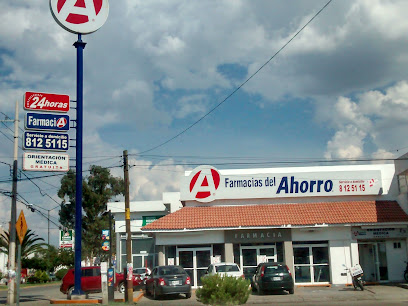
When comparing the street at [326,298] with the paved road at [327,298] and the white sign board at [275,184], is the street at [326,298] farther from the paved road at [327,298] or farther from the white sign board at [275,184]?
the white sign board at [275,184]

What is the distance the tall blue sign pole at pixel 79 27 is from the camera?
76.1 ft

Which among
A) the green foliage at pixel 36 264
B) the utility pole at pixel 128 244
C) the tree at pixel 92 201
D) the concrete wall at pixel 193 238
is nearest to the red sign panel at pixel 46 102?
the utility pole at pixel 128 244

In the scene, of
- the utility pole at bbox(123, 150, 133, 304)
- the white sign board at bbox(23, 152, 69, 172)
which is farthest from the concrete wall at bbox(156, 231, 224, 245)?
the white sign board at bbox(23, 152, 69, 172)

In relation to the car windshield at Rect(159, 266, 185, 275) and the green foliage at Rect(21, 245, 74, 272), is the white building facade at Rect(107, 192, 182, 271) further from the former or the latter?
the green foliage at Rect(21, 245, 74, 272)

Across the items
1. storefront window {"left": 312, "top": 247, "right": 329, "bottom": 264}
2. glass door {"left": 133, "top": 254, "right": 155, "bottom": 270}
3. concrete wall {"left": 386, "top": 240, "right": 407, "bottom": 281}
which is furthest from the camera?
glass door {"left": 133, "top": 254, "right": 155, "bottom": 270}

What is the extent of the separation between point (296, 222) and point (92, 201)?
36.4m

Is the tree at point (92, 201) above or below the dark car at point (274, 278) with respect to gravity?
above

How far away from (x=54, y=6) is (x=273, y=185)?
636 inches

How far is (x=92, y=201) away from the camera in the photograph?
5903cm

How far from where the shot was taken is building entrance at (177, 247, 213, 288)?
94.9 ft

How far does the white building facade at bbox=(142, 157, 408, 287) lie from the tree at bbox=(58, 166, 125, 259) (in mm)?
31193

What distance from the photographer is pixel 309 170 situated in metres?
30.8

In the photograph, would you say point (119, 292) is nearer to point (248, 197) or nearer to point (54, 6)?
point (248, 197)

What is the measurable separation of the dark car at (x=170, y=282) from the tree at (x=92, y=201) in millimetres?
36186
